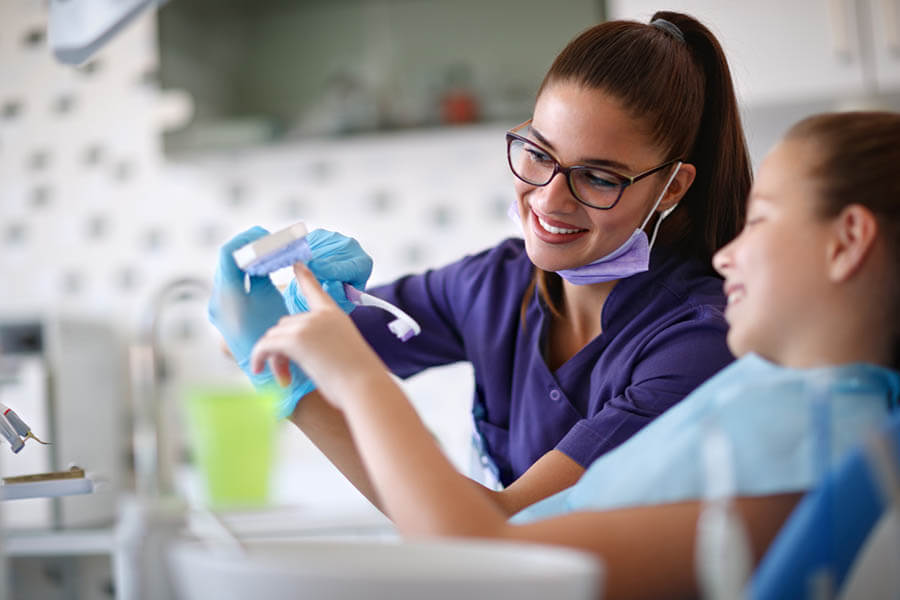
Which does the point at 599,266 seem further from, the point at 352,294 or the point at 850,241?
the point at 850,241

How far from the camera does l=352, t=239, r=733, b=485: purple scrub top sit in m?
1.12

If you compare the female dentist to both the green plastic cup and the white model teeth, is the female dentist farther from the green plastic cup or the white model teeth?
the green plastic cup

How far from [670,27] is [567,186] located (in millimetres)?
295

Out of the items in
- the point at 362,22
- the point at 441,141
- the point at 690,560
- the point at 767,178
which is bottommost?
the point at 690,560

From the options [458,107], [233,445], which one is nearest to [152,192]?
[458,107]

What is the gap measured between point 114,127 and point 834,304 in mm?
3177

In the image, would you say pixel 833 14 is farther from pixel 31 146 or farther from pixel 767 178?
pixel 31 146

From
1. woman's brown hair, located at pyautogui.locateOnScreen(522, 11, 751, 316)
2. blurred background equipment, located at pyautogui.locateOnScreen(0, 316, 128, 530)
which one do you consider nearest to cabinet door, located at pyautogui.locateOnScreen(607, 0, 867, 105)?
woman's brown hair, located at pyautogui.locateOnScreen(522, 11, 751, 316)

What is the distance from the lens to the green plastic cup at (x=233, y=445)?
8.18 feet

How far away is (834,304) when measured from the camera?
81 centimetres

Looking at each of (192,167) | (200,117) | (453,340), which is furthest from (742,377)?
(192,167)

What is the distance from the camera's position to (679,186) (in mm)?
1310

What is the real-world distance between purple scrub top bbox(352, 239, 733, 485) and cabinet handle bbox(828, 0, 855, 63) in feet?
5.32

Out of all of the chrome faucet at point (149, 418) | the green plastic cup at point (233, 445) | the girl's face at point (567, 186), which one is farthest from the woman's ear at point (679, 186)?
the green plastic cup at point (233, 445)
